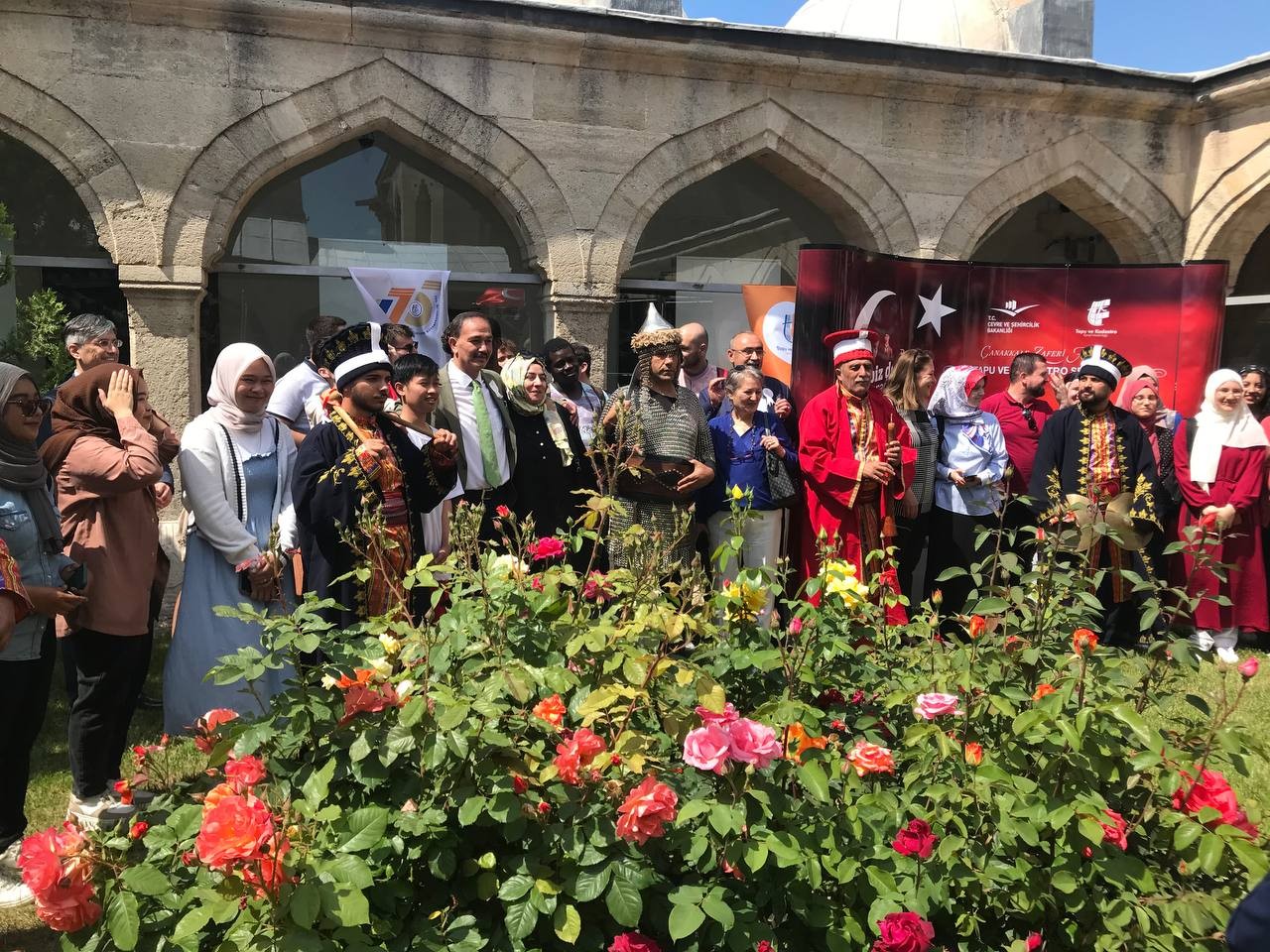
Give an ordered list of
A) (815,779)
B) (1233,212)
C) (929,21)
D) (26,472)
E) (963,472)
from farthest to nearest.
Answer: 1. (929,21)
2. (1233,212)
3. (963,472)
4. (26,472)
5. (815,779)

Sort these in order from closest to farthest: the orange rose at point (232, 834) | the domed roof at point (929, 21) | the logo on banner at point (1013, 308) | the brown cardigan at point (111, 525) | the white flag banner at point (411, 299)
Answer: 1. the orange rose at point (232, 834)
2. the brown cardigan at point (111, 525)
3. the logo on banner at point (1013, 308)
4. the white flag banner at point (411, 299)
5. the domed roof at point (929, 21)

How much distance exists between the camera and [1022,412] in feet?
22.6

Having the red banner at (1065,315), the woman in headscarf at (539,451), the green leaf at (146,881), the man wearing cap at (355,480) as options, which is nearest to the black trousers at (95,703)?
the man wearing cap at (355,480)

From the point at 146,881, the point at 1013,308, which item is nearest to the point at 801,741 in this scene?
the point at 146,881

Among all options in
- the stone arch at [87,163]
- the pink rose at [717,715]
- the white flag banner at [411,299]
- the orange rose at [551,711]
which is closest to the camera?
the pink rose at [717,715]

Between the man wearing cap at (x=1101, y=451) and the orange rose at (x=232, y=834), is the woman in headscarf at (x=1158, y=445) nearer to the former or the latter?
the man wearing cap at (x=1101, y=451)

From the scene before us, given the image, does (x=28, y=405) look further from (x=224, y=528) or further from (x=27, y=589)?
(x=224, y=528)

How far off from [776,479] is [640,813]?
13.9ft

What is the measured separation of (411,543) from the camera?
4004 mm

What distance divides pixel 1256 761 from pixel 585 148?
614 centimetres

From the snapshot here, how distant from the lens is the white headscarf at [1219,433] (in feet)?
20.7

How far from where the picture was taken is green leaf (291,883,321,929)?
57.9 inches

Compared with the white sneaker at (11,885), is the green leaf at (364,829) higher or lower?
higher

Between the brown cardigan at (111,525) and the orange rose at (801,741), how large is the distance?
258cm
